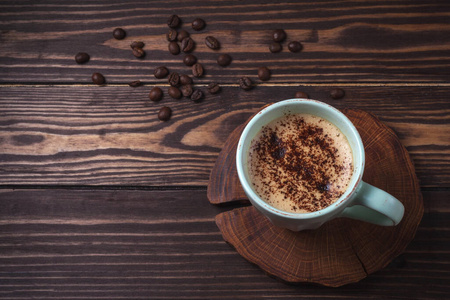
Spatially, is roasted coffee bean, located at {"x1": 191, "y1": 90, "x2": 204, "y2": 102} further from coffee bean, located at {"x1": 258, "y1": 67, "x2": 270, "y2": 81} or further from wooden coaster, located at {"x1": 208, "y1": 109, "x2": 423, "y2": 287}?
wooden coaster, located at {"x1": 208, "y1": 109, "x2": 423, "y2": 287}

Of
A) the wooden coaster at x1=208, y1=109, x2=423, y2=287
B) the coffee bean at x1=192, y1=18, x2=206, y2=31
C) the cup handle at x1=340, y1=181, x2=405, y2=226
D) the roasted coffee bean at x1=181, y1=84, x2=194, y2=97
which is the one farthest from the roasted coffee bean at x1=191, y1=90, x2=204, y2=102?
the cup handle at x1=340, y1=181, x2=405, y2=226

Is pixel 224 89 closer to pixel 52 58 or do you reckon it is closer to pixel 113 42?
pixel 113 42

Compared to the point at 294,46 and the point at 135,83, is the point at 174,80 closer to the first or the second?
the point at 135,83

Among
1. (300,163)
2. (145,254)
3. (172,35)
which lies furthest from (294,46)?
(145,254)

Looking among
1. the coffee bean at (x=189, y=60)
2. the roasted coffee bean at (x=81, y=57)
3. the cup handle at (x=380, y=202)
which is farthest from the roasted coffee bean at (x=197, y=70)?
the cup handle at (x=380, y=202)

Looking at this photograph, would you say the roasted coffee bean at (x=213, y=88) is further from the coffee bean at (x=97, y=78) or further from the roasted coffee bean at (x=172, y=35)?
the coffee bean at (x=97, y=78)

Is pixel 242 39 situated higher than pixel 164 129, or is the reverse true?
pixel 242 39
